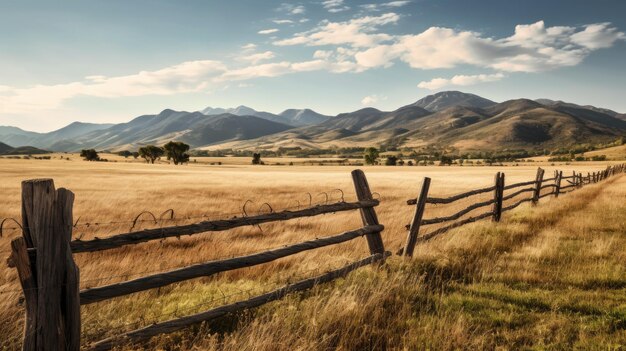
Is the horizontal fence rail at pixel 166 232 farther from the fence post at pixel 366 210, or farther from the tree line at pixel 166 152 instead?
the tree line at pixel 166 152

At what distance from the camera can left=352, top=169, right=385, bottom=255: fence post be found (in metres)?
7.01

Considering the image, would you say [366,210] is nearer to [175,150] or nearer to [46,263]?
[46,263]

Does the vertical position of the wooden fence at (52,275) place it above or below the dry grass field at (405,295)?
above

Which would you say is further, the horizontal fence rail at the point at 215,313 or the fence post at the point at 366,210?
the fence post at the point at 366,210

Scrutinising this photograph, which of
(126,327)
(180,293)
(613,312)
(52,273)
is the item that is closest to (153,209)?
(180,293)

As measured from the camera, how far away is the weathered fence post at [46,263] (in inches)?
123

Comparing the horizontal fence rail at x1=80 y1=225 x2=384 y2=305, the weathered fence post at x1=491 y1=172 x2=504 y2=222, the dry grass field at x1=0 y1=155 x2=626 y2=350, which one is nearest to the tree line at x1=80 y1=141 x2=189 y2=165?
the dry grass field at x1=0 y1=155 x2=626 y2=350

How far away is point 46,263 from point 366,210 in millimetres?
5001

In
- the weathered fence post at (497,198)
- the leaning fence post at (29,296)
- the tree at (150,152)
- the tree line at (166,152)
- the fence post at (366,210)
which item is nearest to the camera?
the leaning fence post at (29,296)

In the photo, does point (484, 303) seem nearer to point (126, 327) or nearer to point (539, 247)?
point (539, 247)

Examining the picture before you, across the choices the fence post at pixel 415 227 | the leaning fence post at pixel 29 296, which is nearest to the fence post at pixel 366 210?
the fence post at pixel 415 227

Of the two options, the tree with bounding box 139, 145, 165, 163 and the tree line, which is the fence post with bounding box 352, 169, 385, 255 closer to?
the tree line

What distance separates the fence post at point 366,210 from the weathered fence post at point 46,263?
4611 mm

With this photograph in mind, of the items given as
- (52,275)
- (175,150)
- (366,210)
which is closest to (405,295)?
(366,210)
